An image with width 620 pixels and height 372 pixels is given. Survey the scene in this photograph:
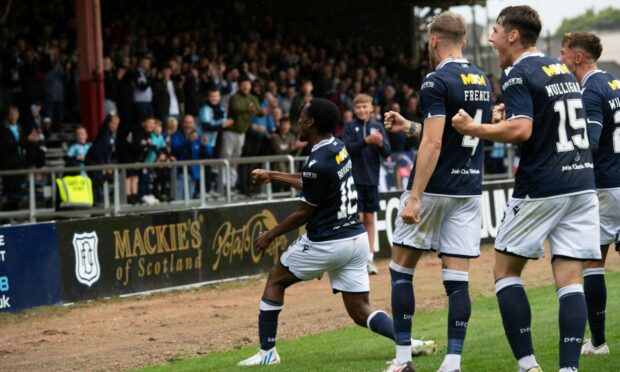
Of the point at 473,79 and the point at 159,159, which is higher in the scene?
the point at 473,79

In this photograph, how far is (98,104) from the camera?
2009 cm

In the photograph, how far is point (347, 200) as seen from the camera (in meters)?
8.44

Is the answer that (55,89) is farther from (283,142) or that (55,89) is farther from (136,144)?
(283,142)

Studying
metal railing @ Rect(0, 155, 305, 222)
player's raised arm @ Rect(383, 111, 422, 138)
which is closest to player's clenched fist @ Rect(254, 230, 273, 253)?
player's raised arm @ Rect(383, 111, 422, 138)

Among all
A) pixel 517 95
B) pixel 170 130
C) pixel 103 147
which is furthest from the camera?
pixel 170 130

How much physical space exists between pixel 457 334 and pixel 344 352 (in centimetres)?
200

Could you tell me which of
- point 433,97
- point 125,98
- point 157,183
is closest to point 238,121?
point 125,98

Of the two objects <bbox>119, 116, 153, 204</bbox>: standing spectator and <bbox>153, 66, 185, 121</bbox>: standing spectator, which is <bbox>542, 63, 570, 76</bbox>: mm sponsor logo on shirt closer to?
<bbox>119, 116, 153, 204</bbox>: standing spectator

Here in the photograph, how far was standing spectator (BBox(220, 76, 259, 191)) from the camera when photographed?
20.1 metres

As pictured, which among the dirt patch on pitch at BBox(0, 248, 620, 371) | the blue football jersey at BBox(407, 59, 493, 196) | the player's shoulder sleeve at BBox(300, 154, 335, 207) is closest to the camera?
the blue football jersey at BBox(407, 59, 493, 196)

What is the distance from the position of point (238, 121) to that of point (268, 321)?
38.9 ft

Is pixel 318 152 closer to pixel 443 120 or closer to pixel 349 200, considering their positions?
pixel 349 200

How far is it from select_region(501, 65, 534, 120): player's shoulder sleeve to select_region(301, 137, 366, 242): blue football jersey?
1.95 m

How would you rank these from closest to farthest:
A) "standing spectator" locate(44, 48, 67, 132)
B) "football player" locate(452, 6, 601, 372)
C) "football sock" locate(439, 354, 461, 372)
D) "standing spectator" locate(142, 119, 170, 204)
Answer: "football player" locate(452, 6, 601, 372)
"football sock" locate(439, 354, 461, 372)
"standing spectator" locate(142, 119, 170, 204)
"standing spectator" locate(44, 48, 67, 132)
